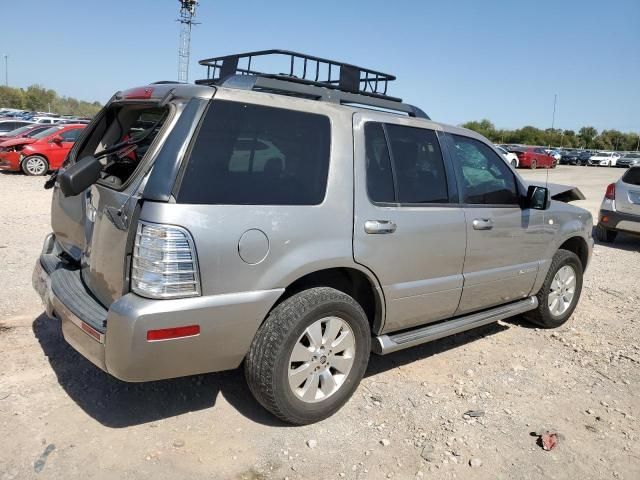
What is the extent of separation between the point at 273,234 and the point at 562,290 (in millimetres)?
3557

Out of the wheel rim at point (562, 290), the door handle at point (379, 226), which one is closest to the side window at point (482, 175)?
the door handle at point (379, 226)

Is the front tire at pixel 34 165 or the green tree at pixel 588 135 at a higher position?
the green tree at pixel 588 135

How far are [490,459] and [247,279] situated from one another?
68.2 inches

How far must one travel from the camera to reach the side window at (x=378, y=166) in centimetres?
346

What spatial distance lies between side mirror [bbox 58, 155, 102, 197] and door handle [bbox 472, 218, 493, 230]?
261cm

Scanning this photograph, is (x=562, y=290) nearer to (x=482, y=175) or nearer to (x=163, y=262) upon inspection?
(x=482, y=175)

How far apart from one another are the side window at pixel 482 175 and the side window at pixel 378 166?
0.76 metres

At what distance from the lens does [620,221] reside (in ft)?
31.6

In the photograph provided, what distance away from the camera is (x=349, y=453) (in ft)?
10.1

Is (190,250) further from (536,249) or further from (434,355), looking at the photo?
(536,249)

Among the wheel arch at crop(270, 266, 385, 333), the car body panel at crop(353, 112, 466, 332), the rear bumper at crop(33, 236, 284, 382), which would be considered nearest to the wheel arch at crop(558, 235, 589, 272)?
the car body panel at crop(353, 112, 466, 332)

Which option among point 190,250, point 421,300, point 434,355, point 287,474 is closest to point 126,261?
point 190,250

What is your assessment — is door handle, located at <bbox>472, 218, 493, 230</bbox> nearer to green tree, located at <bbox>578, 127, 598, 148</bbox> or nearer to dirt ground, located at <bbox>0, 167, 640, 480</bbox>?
dirt ground, located at <bbox>0, 167, 640, 480</bbox>

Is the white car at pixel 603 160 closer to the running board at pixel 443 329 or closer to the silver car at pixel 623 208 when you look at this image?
the silver car at pixel 623 208
